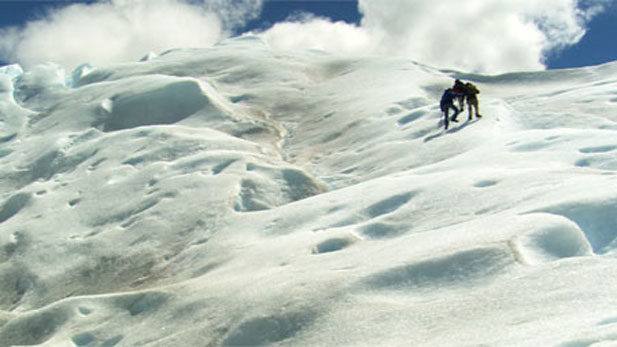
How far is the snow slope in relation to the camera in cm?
699

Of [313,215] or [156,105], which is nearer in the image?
[313,215]

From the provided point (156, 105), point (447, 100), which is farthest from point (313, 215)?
point (156, 105)

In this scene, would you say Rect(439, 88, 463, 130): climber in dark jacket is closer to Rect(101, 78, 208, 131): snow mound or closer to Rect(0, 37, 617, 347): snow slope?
Rect(0, 37, 617, 347): snow slope

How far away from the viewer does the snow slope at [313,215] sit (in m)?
6.99

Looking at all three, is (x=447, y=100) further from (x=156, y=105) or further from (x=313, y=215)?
(x=156, y=105)

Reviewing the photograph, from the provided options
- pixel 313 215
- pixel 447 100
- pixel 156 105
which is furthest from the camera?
pixel 156 105

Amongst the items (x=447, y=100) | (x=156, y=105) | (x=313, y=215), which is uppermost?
Result: (x=156, y=105)

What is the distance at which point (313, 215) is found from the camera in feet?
42.2

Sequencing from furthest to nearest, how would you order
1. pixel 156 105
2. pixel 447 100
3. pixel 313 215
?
pixel 156 105, pixel 447 100, pixel 313 215

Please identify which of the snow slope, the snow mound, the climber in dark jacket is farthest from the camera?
the snow mound

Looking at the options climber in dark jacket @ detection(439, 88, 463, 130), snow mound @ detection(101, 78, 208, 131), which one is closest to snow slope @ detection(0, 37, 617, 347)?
snow mound @ detection(101, 78, 208, 131)

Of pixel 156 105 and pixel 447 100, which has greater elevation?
pixel 156 105

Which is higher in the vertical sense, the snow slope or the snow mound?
the snow mound

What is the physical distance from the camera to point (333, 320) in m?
7.31
